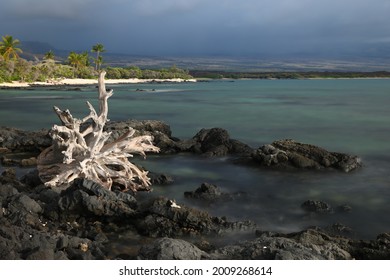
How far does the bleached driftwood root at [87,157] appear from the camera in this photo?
43.0 ft

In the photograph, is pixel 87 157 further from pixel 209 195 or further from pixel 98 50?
pixel 98 50

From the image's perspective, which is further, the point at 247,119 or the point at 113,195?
the point at 247,119

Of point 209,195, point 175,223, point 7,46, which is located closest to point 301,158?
point 209,195

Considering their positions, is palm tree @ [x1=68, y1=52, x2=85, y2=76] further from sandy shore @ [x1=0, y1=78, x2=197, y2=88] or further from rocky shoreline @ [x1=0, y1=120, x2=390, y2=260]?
rocky shoreline @ [x1=0, y1=120, x2=390, y2=260]

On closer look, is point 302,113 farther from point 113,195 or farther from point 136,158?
point 113,195

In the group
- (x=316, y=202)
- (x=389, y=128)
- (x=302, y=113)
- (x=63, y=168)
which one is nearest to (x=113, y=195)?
(x=63, y=168)

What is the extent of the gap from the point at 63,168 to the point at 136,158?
252 inches

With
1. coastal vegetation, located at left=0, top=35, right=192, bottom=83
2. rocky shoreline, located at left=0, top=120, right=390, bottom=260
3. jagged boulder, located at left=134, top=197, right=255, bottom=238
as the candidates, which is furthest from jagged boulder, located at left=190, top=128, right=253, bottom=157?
coastal vegetation, located at left=0, top=35, right=192, bottom=83

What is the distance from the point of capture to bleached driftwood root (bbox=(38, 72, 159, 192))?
43.0 feet

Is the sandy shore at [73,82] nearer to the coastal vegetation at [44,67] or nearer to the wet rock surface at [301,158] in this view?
the coastal vegetation at [44,67]

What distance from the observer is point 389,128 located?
33.0 meters

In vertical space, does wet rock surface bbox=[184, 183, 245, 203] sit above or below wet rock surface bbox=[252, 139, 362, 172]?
below

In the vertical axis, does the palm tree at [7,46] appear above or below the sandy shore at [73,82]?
above

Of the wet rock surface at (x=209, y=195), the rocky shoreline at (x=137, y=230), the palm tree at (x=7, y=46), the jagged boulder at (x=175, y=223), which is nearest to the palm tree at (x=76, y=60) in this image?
the palm tree at (x=7, y=46)
